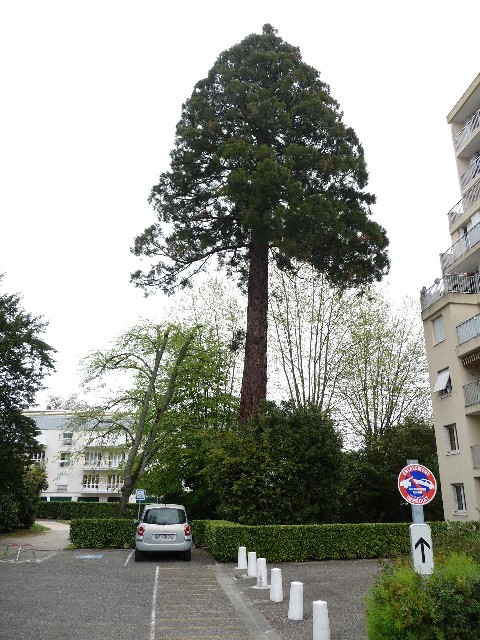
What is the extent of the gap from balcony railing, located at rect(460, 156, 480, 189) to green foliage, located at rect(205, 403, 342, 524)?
14649 millimetres

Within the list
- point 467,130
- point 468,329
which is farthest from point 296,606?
point 467,130

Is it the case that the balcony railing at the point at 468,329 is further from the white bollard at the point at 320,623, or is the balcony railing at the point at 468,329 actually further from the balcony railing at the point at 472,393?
the white bollard at the point at 320,623

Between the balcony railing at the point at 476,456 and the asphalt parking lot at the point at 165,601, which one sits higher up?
the balcony railing at the point at 476,456

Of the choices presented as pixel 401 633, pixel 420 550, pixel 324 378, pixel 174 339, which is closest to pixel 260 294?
pixel 174 339

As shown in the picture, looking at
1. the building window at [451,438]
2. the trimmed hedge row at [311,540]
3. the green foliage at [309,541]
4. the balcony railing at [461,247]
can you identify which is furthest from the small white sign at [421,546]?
the balcony railing at [461,247]

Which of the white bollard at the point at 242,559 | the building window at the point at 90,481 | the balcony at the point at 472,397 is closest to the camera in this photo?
the white bollard at the point at 242,559

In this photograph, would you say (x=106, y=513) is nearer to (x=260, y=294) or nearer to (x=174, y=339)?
(x=174, y=339)

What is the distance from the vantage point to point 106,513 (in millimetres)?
41000

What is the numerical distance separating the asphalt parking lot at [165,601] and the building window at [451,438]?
9409mm

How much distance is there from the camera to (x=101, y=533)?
64.8 ft

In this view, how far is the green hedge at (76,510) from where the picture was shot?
40719 millimetres

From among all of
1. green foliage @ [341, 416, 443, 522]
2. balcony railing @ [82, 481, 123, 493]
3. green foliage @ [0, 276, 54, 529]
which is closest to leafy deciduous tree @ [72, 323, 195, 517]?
green foliage @ [0, 276, 54, 529]

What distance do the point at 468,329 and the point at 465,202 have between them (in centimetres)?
754

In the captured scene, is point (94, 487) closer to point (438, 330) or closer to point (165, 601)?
point (438, 330)
